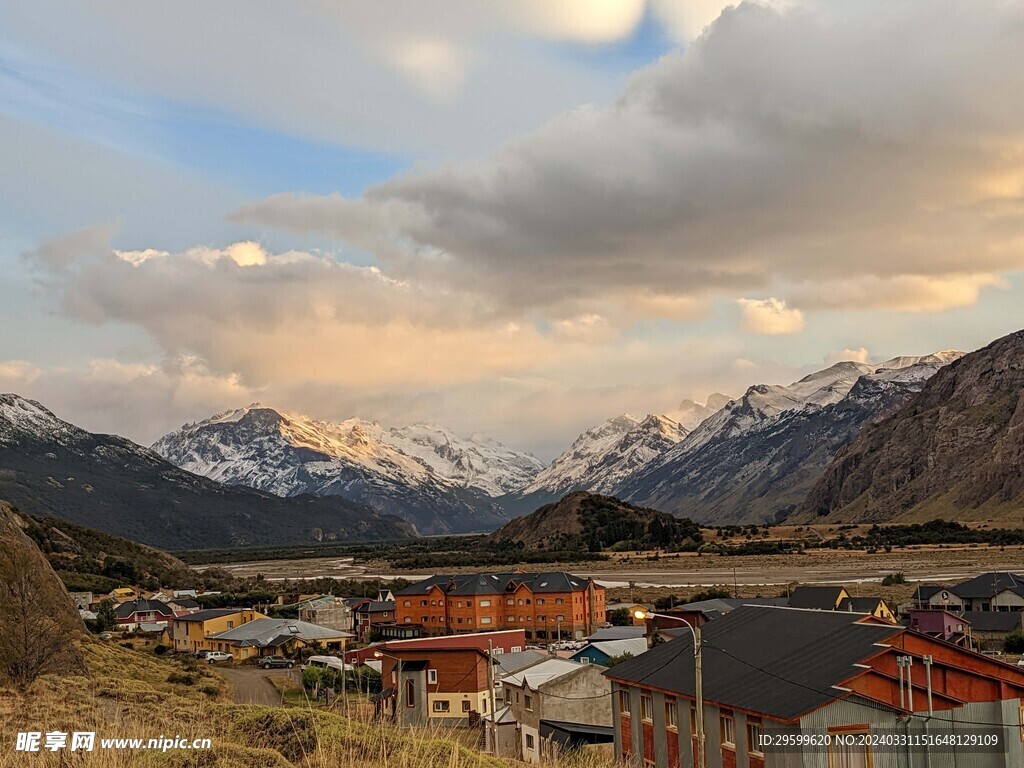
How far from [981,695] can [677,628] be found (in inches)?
1785

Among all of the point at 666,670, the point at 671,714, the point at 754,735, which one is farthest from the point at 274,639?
the point at 754,735

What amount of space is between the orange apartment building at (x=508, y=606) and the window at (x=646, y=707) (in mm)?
62050

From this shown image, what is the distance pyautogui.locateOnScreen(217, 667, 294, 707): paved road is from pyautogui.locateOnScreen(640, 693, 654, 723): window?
26922mm

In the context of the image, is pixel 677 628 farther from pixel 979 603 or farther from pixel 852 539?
pixel 852 539

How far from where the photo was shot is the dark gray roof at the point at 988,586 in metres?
79.1

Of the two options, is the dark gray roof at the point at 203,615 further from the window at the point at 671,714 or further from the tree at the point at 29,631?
the window at the point at 671,714

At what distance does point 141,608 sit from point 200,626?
62.8ft

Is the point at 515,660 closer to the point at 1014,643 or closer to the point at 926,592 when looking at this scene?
the point at 1014,643

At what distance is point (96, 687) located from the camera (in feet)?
124

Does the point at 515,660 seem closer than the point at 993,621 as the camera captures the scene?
Yes

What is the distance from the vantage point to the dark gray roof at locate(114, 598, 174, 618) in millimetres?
104812

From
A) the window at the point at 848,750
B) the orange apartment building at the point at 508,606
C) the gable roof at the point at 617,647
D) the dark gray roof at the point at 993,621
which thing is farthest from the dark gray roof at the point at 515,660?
the orange apartment building at the point at 508,606

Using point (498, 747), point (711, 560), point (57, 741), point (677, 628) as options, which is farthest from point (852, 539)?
point (57, 741)

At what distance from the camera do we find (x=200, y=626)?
3561 inches
